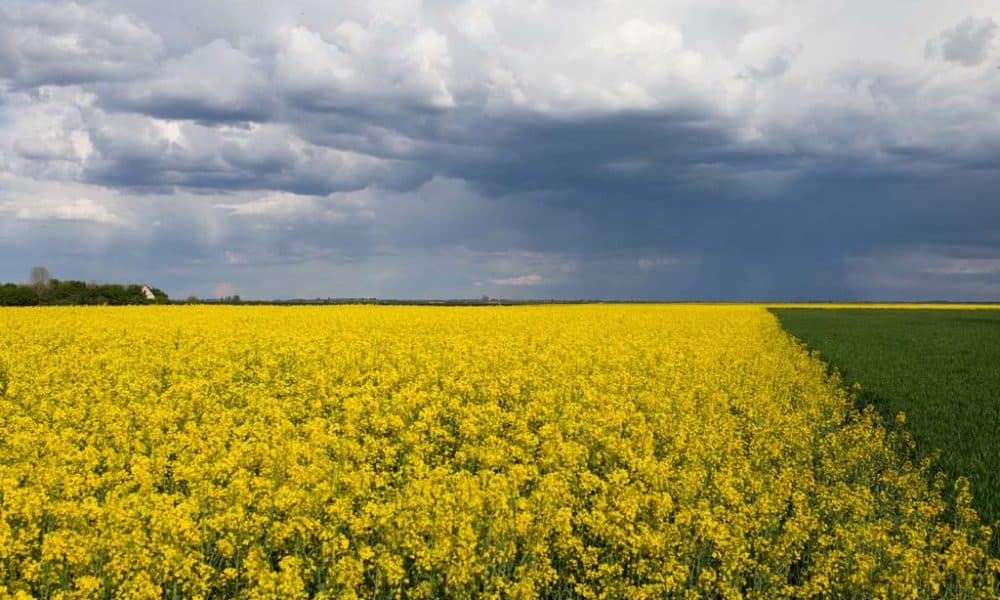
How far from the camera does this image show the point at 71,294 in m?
58.5

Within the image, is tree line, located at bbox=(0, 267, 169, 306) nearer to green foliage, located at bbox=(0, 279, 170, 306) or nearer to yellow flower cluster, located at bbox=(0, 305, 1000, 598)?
green foliage, located at bbox=(0, 279, 170, 306)

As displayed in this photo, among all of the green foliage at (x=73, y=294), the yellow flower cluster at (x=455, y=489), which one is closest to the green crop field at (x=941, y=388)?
the yellow flower cluster at (x=455, y=489)

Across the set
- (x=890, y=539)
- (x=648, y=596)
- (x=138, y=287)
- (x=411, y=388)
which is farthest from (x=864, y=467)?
(x=138, y=287)

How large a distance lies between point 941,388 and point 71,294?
58.2 metres

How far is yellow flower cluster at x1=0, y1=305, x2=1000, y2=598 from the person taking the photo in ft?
21.9

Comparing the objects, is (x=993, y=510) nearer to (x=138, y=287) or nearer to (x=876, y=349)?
(x=876, y=349)

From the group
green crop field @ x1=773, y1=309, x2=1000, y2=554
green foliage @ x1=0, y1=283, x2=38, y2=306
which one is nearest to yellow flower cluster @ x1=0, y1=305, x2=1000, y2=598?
green crop field @ x1=773, y1=309, x2=1000, y2=554

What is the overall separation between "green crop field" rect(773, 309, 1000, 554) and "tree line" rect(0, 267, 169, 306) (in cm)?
4866

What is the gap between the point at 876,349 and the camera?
30250mm

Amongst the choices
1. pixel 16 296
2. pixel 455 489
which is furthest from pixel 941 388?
pixel 16 296

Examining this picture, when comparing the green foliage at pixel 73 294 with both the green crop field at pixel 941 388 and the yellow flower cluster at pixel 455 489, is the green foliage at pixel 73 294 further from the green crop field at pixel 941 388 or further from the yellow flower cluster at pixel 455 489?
the green crop field at pixel 941 388

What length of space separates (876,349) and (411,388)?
23.3 meters

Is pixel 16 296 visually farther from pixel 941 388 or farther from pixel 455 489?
pixel 455 489

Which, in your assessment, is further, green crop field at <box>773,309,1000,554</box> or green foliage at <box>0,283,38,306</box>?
green foliage at <box>0,283,38,306</box>
